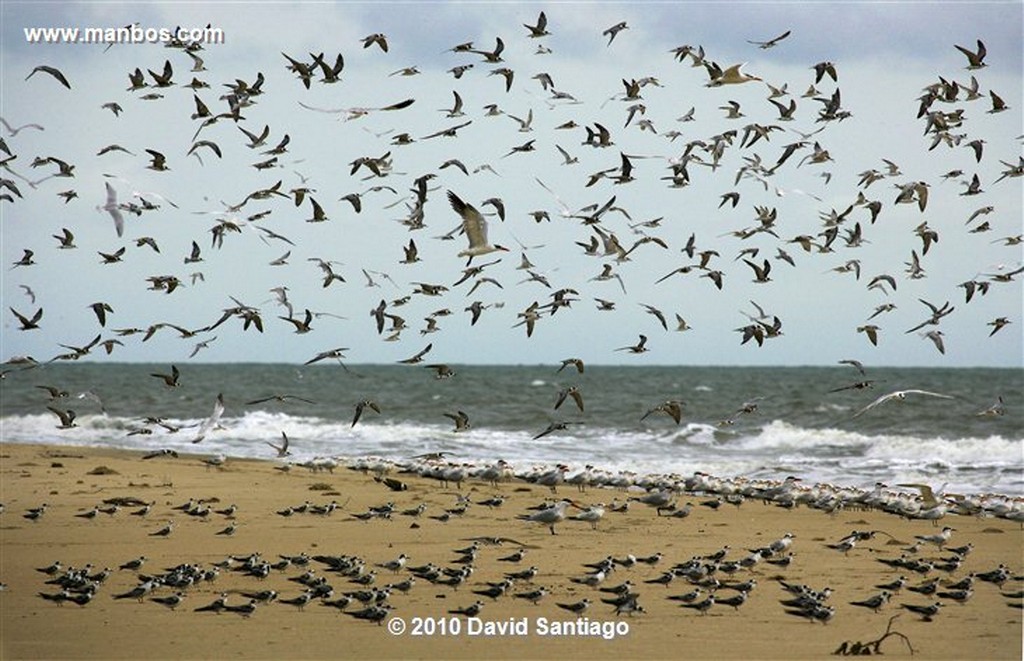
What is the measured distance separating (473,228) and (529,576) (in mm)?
3871

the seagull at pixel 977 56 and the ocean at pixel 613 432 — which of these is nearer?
the seagull at pixel 977 56

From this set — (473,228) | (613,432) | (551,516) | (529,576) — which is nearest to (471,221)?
(473,228)

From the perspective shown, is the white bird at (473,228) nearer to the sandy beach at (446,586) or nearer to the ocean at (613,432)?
the sandy beach at (446,586)

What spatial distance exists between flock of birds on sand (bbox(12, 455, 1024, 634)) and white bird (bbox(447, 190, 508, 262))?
341 centimetres

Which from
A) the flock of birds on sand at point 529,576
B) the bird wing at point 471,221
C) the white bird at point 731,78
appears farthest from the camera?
the white bird at point 731,78

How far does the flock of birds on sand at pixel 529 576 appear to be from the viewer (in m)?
12.6

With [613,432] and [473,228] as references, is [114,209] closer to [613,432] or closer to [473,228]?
[473,228]

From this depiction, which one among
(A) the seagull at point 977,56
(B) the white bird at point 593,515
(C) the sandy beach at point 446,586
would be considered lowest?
(C) the sandy beach at point 446,586

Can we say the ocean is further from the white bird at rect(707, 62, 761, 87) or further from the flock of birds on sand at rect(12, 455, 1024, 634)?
the white bird at rect(707, 62, 761, 87)

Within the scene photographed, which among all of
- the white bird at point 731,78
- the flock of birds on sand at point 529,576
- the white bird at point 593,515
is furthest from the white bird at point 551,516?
the white bird at point 731,78

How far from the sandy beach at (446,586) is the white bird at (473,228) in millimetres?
3608

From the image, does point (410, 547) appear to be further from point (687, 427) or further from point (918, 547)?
point (687, 427)

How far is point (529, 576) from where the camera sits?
13.6 meters

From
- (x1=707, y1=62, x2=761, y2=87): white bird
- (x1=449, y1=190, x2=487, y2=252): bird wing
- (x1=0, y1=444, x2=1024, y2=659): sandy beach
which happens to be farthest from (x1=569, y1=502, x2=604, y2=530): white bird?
(x1=707, y1=62, x2=761, y2=87): white bird
